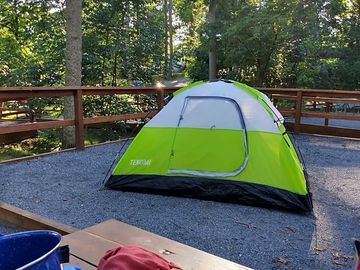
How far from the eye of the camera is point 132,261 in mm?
1119

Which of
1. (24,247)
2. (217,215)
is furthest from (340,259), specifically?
(24,247)

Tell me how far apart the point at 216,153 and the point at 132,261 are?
2.61m

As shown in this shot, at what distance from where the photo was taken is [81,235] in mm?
1677

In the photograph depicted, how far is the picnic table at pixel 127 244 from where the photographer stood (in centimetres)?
144

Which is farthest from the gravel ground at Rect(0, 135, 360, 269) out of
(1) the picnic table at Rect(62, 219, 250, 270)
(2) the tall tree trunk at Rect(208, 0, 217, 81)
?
(2) the tall tree trunk at Rect(208, 0, 217, 81)

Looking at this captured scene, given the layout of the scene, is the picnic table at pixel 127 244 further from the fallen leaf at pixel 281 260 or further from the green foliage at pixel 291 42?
the green foliage at pixel 291 42

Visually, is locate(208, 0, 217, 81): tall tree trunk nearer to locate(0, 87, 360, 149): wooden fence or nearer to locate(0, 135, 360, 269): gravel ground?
locate(0, 87, 360, 149): wooden fence

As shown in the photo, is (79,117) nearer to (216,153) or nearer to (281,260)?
(216,153)

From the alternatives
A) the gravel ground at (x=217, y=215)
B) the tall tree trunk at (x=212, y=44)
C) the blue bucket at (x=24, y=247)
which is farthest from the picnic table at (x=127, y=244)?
the tall tree trunk at (x=212, y=44)

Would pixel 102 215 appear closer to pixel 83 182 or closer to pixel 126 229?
pixel 83 182

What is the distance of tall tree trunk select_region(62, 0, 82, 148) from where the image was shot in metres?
6.57

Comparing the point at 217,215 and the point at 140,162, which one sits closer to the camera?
the point at 217,215

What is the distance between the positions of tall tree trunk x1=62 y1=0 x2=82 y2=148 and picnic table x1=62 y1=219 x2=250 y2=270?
5.29 metres

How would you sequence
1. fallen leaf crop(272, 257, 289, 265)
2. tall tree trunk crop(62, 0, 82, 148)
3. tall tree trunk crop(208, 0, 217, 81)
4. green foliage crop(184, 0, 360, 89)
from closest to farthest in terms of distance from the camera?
1. fallen leaf crop(272, 257, 289, 265)
2. tall tree trunk crop(62, 0, 82, 148)
3. green foliage crop(184, 0, 360, 89)
4. tall tree trunk crop(208, 0, 217, 81)
